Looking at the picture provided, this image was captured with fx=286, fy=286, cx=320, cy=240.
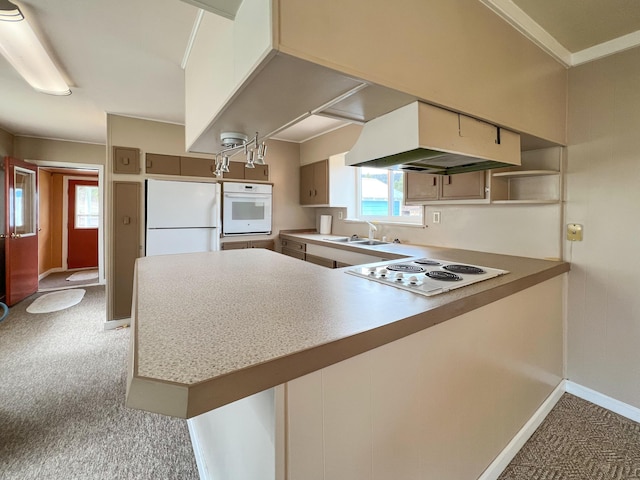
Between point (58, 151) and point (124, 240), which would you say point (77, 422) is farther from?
point (58, 151)

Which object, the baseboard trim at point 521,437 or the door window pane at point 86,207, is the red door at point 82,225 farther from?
the baseboard trim at point 521,437

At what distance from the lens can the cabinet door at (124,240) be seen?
3.29m

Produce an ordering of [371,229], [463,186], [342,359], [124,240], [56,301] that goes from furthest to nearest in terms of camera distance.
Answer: [56,301], [124,240], [371,229], [463,186], [342,359]

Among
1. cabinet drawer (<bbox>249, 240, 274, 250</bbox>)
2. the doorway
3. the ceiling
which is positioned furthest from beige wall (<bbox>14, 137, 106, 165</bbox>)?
cabinet drawer (<bbox>249, 240, 274, 250</bbox>)

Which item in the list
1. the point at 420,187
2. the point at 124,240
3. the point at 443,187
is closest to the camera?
the point at 443,187

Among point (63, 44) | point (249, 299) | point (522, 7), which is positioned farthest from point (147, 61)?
point (522, 7)

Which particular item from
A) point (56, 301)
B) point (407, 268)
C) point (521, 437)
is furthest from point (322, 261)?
point (56, 301)

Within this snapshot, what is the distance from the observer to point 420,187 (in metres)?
2.59

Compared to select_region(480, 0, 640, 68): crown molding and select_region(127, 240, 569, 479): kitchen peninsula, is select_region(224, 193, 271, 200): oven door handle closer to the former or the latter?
select_region(127, 240, 569, 479): kitchen peninsula

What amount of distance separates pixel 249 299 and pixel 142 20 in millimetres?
1792

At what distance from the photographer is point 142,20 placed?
65.7 inches

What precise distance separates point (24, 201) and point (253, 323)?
17.7 ft

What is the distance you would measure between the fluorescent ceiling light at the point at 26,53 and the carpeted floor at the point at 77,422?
2.33 metres

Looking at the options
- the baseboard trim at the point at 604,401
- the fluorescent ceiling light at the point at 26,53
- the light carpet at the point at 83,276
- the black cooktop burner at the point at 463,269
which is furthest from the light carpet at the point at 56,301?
→ the baseboard trim at the point at 604,401
